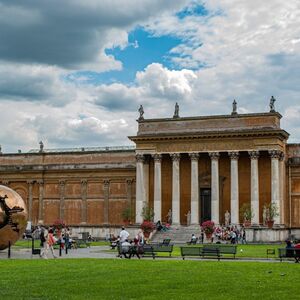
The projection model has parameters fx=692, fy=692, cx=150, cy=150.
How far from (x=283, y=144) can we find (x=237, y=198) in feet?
23.4

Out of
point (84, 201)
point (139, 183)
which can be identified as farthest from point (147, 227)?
point (84, 201)

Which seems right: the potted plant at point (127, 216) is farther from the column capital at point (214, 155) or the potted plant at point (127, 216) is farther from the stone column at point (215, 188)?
the column capital at point (214, 155)

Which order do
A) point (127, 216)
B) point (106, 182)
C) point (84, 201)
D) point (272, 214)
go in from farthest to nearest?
point (84, 201), point (106, 182), point (127, 216), point (272, 214)

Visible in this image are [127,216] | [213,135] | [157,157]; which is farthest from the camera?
[127,216]

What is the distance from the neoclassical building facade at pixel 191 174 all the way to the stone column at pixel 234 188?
0.09 m

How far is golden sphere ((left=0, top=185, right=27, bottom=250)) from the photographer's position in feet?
118

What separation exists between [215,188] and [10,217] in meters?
32.9

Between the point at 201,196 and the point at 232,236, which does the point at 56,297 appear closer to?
the point at 232,236

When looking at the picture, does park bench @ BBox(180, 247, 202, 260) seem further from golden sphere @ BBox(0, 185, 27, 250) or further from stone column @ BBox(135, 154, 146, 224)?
stone column @ BBox(135, 154, 146, 224)

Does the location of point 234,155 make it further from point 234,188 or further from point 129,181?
point 129,181

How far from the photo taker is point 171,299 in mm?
18500

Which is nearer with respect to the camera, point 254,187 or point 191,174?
point 254,187

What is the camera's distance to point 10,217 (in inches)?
1421

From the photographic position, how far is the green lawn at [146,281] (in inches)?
770
